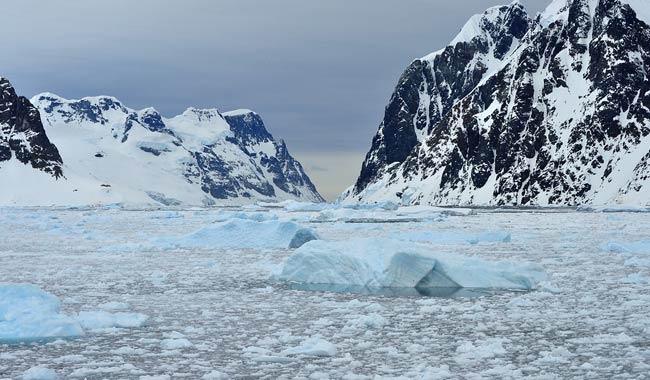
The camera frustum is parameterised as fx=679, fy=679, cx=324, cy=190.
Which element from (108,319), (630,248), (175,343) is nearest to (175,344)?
(175,343)

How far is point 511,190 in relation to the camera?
7288 inches

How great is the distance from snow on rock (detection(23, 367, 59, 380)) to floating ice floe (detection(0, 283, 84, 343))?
290 cm

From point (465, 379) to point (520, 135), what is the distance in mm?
194548

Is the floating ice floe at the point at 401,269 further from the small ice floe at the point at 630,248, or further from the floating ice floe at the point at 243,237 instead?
the floating ice floe at the point at 243,237

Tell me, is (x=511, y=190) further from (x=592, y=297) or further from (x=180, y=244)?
Result: (x=592, y=297)

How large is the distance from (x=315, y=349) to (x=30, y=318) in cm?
578

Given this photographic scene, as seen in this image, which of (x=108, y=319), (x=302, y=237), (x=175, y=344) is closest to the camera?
(x=175, y=344)

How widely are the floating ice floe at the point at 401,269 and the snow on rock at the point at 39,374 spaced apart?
11.4 metres

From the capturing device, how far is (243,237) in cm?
3731

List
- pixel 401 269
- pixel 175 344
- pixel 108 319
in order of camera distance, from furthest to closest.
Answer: pixel 401 269 → pixel 108 319 → pixel 175 344

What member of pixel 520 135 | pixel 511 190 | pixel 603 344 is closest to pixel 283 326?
pixel 603 344

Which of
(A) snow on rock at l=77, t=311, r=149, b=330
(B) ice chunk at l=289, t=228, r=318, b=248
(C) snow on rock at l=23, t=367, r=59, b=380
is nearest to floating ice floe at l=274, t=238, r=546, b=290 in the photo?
(A) snow on rock at l=77, t=311, r=149, b=330

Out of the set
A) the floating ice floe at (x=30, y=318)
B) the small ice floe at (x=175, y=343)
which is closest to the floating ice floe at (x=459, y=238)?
the floating ice floe at (x=30, y=318)

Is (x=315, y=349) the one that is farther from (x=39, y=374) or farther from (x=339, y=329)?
(x=39, y=374)
